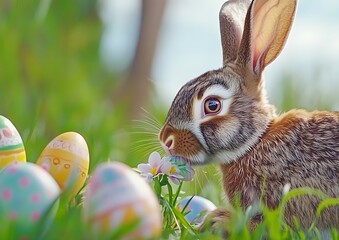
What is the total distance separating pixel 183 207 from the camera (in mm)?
2293

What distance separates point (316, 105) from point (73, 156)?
2.38 m

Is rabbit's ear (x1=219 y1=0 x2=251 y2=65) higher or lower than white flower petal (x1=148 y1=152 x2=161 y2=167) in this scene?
higher

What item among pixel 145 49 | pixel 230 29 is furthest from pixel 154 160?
pixel 145 49

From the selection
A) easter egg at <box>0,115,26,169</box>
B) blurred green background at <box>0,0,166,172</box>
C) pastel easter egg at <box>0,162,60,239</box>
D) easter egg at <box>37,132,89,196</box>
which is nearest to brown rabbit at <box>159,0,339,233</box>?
easter egg at <box>37,132,89,196</box>

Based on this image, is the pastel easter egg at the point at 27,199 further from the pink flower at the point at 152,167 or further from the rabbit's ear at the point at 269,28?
the rabbit's ear at the point at 269,28

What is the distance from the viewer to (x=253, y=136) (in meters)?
2.32

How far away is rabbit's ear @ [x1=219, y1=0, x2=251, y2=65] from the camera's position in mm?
2543

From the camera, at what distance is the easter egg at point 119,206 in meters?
1.66

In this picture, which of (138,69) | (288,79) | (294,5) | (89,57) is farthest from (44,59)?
(294,5)

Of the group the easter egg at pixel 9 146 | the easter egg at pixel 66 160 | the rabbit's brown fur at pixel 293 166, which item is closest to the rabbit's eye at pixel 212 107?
the rabbit's brown fur at pixel 293 166

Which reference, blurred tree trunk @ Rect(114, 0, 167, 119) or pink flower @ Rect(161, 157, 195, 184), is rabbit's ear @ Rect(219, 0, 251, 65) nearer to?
pink flower @ Rect(161, 157, 195, 184)

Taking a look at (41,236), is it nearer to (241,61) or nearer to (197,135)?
(197,135)

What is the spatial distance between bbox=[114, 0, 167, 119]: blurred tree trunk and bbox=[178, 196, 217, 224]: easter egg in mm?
4431

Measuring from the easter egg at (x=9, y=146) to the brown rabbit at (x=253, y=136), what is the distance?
0.38 m
